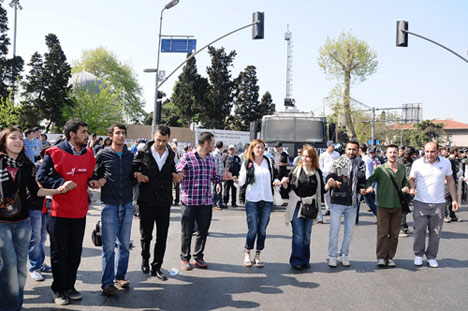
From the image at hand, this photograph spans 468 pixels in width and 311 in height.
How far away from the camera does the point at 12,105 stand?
142 ft

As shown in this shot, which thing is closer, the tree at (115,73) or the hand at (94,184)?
the hand at (94,184)

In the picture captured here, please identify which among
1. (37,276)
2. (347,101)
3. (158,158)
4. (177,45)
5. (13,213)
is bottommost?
(37,276)

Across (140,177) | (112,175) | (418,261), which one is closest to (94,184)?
(112,175)

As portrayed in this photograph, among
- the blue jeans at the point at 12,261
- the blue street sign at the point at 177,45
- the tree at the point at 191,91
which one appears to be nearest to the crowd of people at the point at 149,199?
the blue jeans at the point at 12,261

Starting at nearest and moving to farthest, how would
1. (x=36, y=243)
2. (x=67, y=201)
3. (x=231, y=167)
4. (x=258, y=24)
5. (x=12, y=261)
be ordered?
(x=12, y=261) → (x=67, y=201) → (x=36, y=243) → (x=231, y=167) → (x=258, y=24)

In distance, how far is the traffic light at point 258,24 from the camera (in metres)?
15.7

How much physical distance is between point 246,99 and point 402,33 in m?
41.0

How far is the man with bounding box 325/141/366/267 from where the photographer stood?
6.24 m

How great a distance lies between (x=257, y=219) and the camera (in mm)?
6223

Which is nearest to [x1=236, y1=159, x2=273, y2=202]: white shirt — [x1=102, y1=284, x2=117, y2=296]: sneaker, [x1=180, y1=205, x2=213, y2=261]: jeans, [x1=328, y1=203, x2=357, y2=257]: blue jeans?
[x1=180, y1=205, x2=213, y2=261]: jeans

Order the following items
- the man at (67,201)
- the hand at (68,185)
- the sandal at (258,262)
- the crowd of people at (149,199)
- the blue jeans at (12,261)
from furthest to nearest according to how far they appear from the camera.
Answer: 1. the sandal at (258,262)
2. the man at (67,201)
3. the hand at (68,185)
4. the crowd of people at (149,199)
5. the blue jeans at (12,261)

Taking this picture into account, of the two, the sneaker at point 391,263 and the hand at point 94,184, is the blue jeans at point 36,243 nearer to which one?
the hand at point 94,184

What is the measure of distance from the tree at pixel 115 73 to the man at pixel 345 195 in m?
66.2

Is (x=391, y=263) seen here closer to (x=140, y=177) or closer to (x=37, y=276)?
(x=140, y=177)
